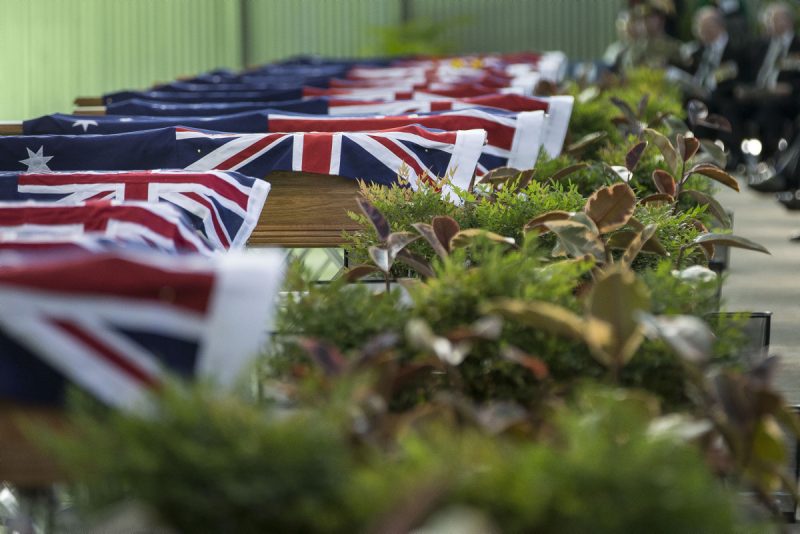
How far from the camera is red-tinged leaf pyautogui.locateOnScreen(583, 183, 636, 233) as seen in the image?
78.5 inches

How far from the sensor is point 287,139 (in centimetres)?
318

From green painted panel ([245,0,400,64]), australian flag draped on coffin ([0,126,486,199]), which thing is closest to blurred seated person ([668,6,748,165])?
green painted panel ([245,0,400,64])

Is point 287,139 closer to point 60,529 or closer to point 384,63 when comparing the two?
point 60,529

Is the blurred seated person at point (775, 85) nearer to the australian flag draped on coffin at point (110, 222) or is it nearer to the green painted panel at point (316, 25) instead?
the green painted panel at point (316, 25)

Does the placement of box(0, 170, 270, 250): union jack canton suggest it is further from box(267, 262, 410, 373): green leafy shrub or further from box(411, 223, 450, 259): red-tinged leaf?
box(267, 262, 410, 373): green leafy shrub

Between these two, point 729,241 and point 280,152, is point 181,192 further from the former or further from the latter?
point 729,241

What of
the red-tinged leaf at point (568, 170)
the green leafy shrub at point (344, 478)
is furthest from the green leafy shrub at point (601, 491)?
the red-tinged leaf at point (568, 170)

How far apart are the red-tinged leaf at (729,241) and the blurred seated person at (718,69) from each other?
8725 mm

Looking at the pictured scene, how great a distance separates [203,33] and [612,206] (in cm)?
1236

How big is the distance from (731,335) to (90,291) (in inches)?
29.9

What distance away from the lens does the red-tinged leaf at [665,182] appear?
2594mm

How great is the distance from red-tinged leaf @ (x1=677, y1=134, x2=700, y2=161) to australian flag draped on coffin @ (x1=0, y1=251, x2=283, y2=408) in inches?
62.0

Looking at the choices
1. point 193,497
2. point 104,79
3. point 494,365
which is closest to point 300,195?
point 494,365

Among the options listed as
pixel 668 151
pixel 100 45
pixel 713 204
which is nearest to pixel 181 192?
pixel 668 151
